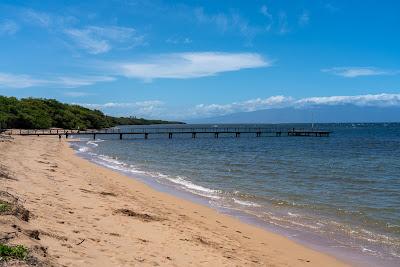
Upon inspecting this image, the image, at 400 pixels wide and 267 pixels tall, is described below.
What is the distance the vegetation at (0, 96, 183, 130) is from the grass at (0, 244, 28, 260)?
226 ft

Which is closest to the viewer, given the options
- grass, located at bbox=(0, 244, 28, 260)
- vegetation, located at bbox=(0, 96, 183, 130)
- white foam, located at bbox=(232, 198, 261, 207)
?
grass, located at bbox=(0, 244, 28, 260)

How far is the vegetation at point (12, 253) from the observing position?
6026mm

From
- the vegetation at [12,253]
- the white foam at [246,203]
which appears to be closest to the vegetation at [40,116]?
the white foam at [246,203]

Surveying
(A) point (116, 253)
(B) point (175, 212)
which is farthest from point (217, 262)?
(B) point (175, 212)

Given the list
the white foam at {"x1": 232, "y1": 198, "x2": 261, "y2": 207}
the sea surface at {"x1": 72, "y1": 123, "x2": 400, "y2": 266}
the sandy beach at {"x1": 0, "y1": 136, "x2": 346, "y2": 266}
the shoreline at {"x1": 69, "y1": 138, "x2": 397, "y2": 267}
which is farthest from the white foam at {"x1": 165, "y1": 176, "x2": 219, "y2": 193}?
the sandy beach at {"x1": 0, "y1": 136, "x2": 346, "y2": 266}

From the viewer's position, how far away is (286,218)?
15.3 metres

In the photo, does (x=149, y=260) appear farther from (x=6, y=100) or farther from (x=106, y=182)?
(x=6, y=100)

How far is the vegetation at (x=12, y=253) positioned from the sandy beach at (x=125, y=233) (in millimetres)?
188

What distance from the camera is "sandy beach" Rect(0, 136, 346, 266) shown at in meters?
7.68

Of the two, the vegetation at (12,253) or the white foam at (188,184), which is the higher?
the vegetation at (12,253)

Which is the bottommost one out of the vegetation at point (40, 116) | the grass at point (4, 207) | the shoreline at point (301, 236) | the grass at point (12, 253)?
the shoreline at point (301, 236)

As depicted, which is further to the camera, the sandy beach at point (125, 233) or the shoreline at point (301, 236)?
the shoreline at point (301, 236)

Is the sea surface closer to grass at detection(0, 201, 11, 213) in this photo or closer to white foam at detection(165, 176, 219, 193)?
white foam at detection(165, 176, 219, 193)

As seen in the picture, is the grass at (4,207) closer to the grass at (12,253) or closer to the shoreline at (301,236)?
the grass at (12,253)
